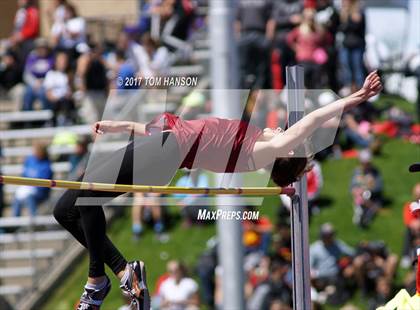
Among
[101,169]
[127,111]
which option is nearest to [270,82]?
[127,111]

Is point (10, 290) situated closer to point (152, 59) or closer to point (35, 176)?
point (35, 176)

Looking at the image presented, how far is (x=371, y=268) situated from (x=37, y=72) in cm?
523

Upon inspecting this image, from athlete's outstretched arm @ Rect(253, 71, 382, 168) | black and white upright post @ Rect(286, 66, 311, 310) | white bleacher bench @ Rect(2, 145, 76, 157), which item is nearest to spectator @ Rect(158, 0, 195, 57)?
white bleacher bench @ Rect(2, 145, 76, 157)

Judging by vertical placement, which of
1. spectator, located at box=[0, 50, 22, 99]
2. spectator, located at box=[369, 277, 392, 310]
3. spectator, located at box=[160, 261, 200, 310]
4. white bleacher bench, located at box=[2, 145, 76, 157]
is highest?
spectator, located at box=[0, 50, 22, 99]

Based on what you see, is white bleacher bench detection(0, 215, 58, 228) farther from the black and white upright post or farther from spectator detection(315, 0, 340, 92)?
the black and white upright post

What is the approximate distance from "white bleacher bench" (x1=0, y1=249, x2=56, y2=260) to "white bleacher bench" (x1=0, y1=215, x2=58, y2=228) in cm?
29

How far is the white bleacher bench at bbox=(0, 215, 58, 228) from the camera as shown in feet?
41.3

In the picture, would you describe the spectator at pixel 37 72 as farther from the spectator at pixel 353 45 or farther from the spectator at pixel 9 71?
the spectator at pixel 353 45

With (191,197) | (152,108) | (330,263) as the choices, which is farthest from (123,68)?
(330,263)

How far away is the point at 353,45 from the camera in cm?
1237

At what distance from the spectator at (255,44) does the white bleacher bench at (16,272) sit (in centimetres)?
301

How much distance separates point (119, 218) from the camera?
1290 centimetres

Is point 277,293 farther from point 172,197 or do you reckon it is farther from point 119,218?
point 119,218

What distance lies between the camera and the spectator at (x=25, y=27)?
14.9 metres
